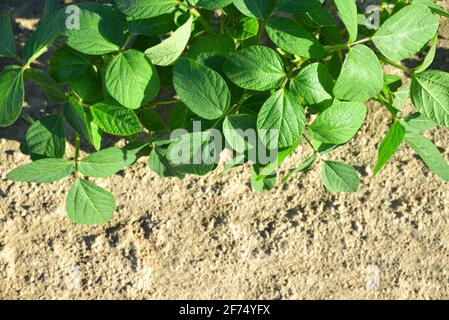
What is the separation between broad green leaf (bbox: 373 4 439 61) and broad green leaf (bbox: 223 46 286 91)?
199mm

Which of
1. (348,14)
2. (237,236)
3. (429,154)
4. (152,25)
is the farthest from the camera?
(237,236)

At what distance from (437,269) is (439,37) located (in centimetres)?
59

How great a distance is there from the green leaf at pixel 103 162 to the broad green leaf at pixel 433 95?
0.63 metres

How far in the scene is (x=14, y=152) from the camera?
59.7 inches

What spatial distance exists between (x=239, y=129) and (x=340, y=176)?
30 cm

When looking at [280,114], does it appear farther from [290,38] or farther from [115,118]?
[115,118]

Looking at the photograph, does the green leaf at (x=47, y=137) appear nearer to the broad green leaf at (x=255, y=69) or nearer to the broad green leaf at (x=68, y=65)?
the broad green leaf at (x=68, y=65)

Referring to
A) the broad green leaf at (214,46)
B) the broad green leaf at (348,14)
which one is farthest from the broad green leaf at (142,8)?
the broad green leaf at (348,14)

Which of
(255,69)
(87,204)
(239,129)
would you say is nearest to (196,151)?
(239,129)

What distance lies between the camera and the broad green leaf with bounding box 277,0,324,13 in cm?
114

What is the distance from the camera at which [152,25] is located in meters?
1.19

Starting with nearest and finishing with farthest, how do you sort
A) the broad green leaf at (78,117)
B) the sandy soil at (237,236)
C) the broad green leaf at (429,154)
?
the broad green leaf at (78,117)
the broad green leaf at (429,154)
the sandy soil at (237,236)

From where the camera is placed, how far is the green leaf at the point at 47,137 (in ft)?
4.13

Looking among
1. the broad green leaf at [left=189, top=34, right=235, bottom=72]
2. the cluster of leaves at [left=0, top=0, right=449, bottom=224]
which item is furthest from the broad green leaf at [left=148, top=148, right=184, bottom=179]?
the broad green leaf at [left=189, top=34, right=235, bottom=72]
